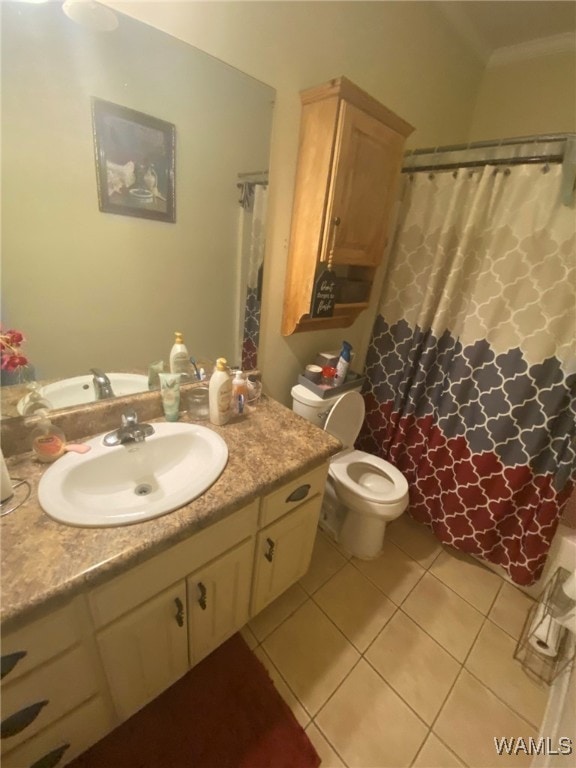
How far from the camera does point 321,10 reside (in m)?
1.09

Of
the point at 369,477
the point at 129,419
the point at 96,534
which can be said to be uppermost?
the point at 129,419

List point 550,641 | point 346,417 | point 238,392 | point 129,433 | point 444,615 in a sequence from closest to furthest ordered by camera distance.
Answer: point 129,433 < point 238,392 < point 550,641 < point 444,615 < point 346,417

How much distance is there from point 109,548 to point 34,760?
1.85 ft

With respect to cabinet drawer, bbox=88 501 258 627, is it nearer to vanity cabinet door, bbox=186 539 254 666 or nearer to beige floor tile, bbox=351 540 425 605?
vanity cabinet door, bbox=186 539 254 666

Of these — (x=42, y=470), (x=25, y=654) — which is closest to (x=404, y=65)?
(x=42, y=470)

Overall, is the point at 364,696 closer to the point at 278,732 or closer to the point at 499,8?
the point at 278,732

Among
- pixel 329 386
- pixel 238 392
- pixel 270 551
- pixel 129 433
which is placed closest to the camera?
pixel 129 433

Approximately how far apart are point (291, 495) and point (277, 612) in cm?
72

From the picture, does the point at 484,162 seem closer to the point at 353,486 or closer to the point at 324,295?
the point at 324,295

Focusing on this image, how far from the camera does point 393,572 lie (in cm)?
160

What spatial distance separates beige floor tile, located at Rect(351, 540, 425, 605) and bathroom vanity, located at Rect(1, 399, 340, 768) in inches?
27.2

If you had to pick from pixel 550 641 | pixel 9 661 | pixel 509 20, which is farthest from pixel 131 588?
pixel 509 20

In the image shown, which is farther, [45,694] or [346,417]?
[346,417]

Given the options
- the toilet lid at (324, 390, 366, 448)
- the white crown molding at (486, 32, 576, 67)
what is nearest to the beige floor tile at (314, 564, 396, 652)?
the toilet lid at (324, 390, 366, 448)
